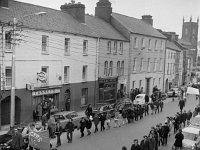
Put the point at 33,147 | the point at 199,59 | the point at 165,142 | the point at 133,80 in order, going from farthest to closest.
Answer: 1. the point at 199,59
2. the point at 133,80
3. the point at 165,142
4. the point at 33,147

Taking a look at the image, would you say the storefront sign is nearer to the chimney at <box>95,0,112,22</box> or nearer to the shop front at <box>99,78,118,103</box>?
the shop front at <box>99,78,118,103</box>

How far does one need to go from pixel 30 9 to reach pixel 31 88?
26.5ft

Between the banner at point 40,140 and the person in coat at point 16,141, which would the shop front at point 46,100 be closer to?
the banner at point 40,140

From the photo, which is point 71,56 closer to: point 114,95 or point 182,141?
point 114,95

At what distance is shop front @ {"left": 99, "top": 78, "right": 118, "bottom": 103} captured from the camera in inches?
1468

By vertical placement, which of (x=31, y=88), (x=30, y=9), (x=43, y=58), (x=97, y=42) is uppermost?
(x=30, y=9)

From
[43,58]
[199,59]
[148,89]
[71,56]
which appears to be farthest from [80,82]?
[199,59]

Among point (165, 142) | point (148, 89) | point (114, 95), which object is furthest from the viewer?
point (148, 89)

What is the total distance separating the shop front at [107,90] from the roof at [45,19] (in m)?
6.08

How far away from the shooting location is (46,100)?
28391 mm

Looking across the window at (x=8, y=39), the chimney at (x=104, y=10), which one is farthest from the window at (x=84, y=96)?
the chimney at (x=104, y=10)

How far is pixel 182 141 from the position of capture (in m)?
19.4

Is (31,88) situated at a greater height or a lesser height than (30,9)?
lesser

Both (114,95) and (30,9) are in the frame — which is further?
(114,95)
